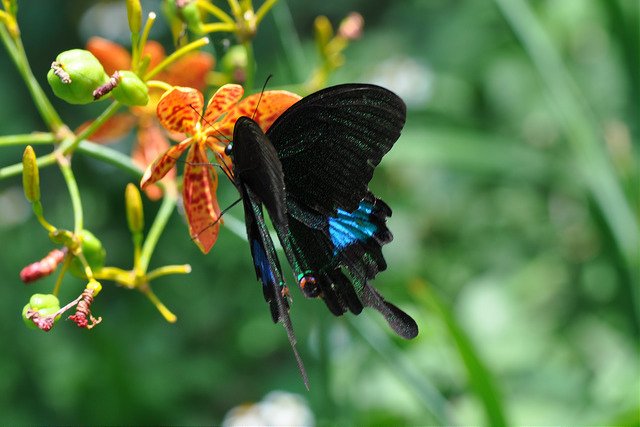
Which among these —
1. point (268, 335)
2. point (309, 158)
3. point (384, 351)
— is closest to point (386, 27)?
point (268, 335)

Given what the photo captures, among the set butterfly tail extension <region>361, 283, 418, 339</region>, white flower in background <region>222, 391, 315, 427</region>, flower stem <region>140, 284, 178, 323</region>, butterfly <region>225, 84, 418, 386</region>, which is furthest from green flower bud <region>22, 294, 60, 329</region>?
white flower in background <region>222, 391, 315, 427</region>

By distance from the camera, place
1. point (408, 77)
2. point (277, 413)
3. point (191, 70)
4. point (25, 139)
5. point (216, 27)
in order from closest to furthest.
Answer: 1. point (25, 139)
2. point (216, 27)
3. point (191, 70)
4. point (277, 413)
5. point (408, 77)

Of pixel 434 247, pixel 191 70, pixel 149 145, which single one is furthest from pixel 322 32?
pixel 434 247

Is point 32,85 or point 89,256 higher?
point 32,85

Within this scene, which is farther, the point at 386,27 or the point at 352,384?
the point at 386,27

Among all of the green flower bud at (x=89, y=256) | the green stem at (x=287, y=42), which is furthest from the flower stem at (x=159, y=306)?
the green stem at (x=287, y=42)

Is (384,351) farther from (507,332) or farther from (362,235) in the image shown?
(507,332)

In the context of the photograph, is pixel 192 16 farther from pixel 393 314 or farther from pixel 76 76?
pixel 393 314
